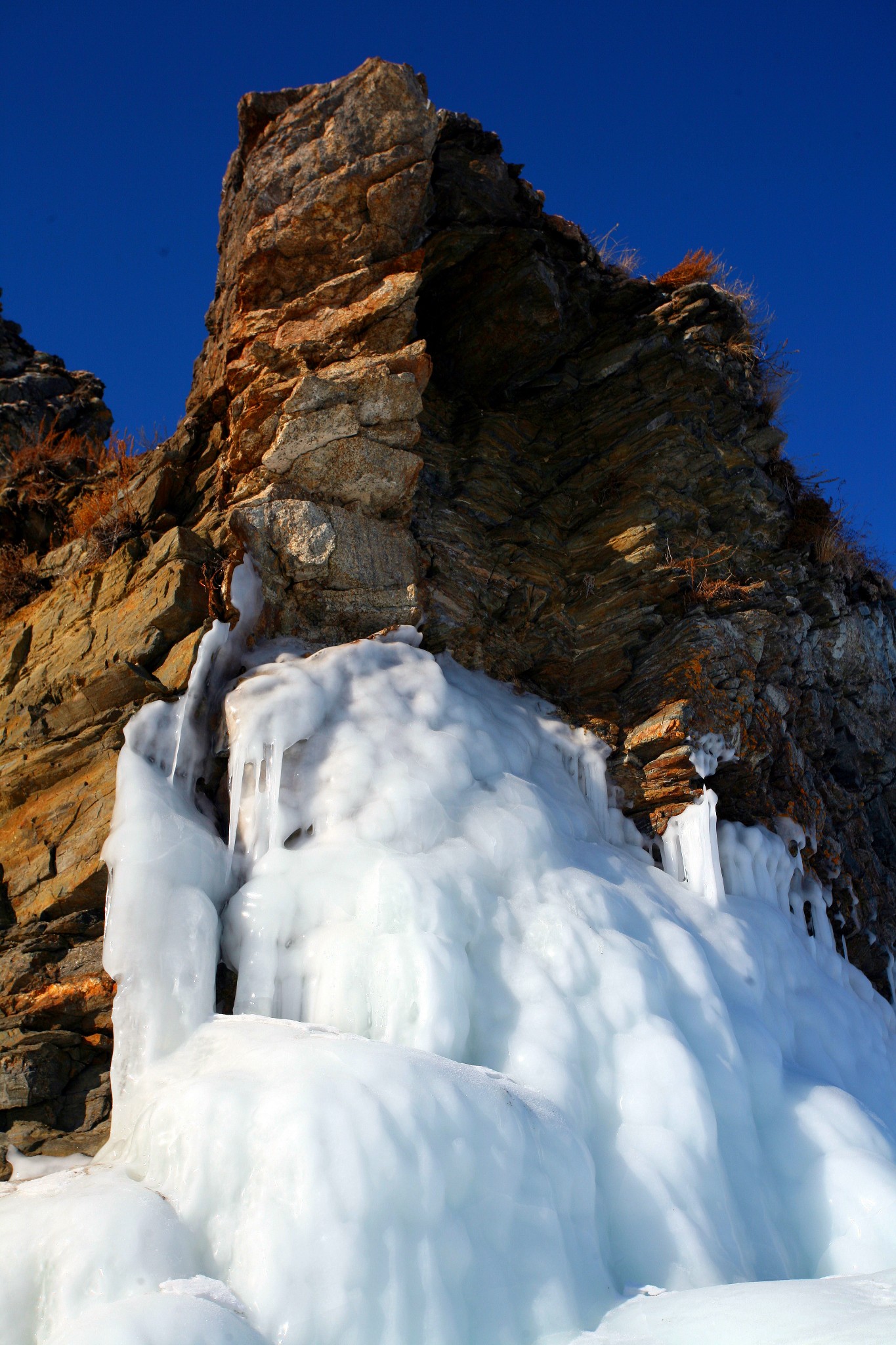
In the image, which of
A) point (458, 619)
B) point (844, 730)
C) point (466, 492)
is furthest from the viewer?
point (844, 730)

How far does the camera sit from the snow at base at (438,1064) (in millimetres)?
3143

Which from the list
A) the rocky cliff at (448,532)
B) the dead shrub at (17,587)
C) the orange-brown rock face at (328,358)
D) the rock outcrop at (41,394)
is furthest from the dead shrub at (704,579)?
the rock outcrop at (41,394)

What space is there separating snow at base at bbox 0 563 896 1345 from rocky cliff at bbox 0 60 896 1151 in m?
0.40

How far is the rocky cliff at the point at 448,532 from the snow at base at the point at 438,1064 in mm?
404

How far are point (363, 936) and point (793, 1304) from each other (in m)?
2.38

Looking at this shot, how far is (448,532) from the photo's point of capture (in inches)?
291

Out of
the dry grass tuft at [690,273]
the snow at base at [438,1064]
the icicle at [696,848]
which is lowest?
the snow at base at [438,1064]

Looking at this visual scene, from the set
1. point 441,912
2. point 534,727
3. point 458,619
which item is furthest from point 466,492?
point 441,912

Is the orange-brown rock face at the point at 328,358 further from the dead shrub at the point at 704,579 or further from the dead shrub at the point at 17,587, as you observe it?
the dead shrub at the point at 704,579

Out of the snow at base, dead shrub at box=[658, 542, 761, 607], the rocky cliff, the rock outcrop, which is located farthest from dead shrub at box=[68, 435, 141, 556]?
dead shrub at box=[658, 542, 761, 607]

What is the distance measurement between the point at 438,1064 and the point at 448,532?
4.50 metres

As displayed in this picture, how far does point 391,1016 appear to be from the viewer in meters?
4.37

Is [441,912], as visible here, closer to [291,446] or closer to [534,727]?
[534,727]

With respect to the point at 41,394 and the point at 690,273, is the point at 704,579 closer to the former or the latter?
the point at 690,273
